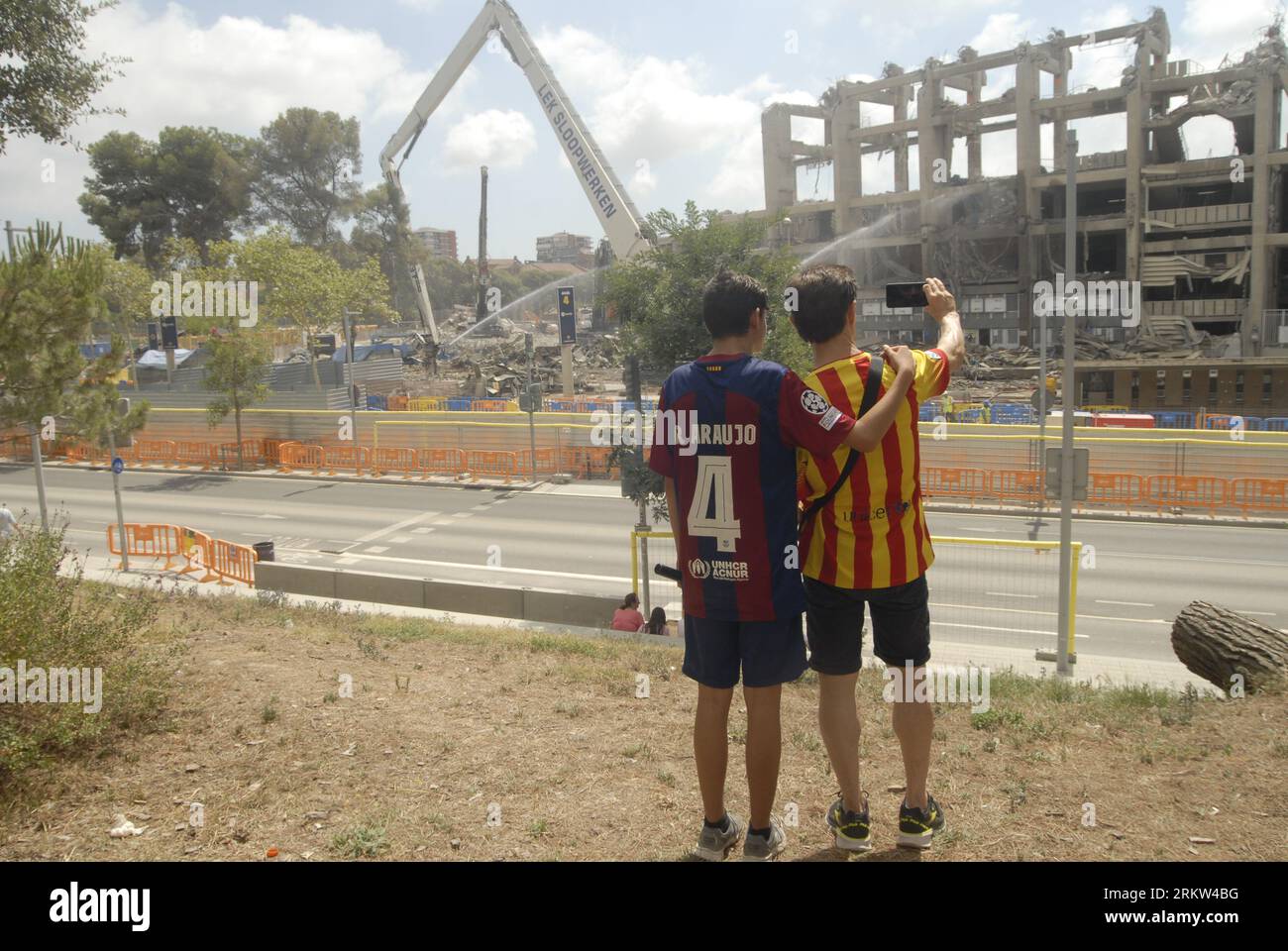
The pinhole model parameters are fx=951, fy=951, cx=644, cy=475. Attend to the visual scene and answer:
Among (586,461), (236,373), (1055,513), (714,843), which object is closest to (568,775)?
(714,843)

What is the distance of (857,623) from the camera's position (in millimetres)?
3660

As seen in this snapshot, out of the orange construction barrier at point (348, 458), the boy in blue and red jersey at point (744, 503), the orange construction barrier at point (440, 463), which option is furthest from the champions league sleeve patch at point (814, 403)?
the orange construction barrier at point (348, 458)

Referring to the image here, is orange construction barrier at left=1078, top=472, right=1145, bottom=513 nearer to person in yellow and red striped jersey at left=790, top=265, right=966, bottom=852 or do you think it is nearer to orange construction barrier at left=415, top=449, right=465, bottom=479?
orange construction barrier at left=415, top=449, right=465, bottom=479

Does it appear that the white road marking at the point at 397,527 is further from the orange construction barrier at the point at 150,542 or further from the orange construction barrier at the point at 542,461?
the orange construction barrier at the point at 542,461

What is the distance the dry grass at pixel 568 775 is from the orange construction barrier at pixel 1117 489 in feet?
57.0

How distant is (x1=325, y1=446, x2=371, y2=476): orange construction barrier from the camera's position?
30.0 m

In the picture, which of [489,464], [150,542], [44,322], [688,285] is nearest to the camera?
[44,322]

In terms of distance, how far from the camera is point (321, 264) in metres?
44.9

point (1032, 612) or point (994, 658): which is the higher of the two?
point (1032, 612)

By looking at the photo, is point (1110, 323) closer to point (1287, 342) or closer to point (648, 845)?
point (1287, 342)

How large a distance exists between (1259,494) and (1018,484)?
5060 mm

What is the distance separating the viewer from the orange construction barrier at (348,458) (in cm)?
3003

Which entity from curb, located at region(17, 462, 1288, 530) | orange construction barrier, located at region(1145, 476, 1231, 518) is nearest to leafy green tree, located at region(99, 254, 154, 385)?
curb, located at region(17, 462, 1288, 530)

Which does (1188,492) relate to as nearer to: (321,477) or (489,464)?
(489,464)
